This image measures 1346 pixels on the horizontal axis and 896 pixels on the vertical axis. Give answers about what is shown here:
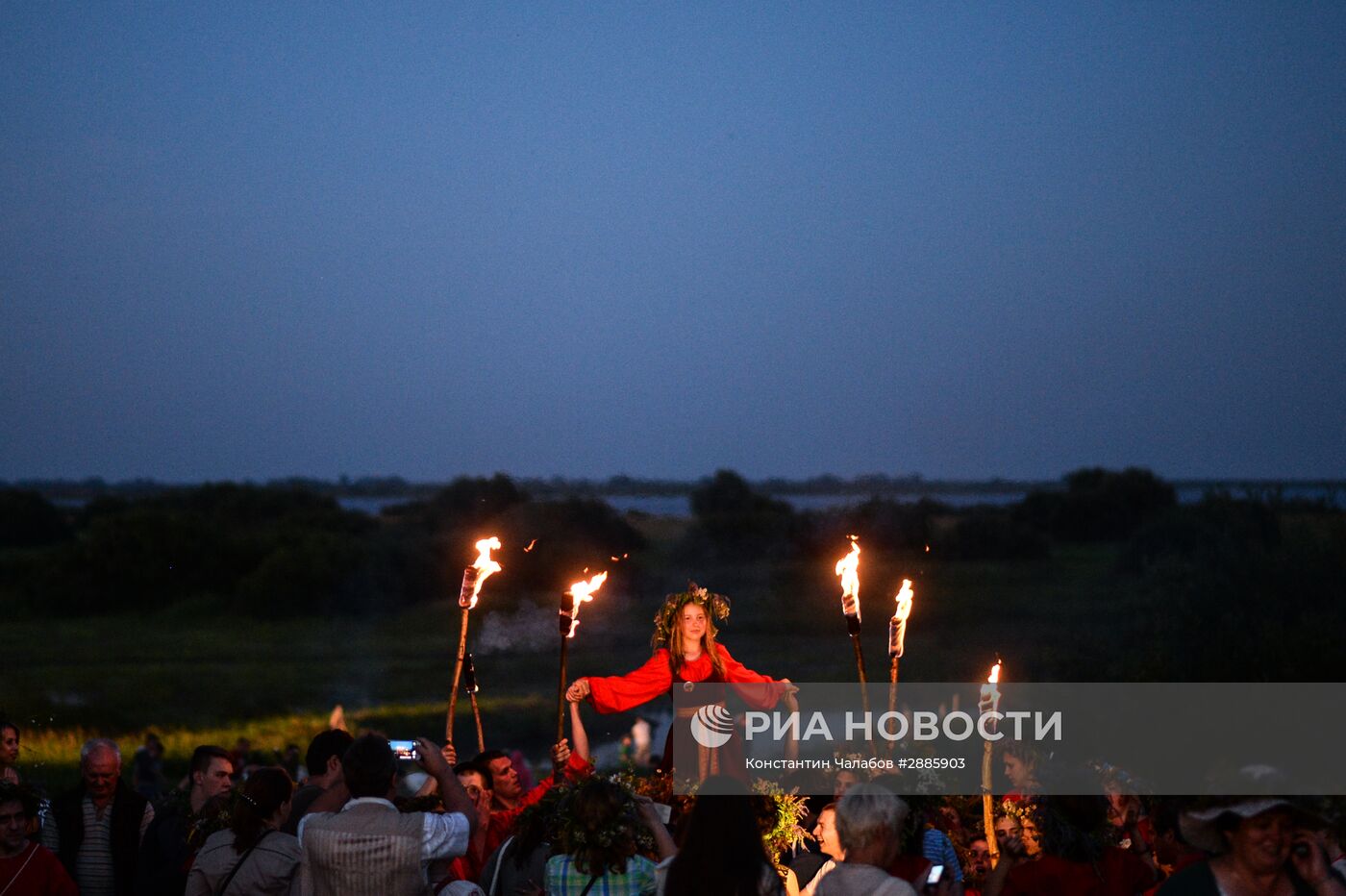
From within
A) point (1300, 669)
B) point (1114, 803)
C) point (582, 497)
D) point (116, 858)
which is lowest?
point (116, 858)

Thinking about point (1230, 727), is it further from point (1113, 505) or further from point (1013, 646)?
point (1113, 505)

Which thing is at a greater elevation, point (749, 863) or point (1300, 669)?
point (1300, 669)

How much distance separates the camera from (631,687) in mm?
8469

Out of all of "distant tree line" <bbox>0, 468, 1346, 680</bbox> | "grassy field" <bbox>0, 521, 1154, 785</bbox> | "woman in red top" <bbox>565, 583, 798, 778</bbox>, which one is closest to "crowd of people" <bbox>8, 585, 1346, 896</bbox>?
"woman in red top" <bbox>565, 583, 798, 778</bbox>

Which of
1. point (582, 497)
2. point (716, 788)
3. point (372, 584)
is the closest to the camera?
point (716, 788)

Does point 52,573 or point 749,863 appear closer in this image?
point 749,863

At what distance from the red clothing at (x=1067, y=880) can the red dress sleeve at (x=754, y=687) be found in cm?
300

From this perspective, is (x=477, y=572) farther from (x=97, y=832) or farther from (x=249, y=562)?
(x=249, y=562)

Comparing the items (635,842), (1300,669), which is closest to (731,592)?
(1300,669)

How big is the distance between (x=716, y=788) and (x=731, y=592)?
34024mm

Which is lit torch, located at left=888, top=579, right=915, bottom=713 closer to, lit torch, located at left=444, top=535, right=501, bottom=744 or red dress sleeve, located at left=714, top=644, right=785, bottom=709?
red dress sleeve, located at left=714, top=644, right=785, bottom=709

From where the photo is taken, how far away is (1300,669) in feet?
101

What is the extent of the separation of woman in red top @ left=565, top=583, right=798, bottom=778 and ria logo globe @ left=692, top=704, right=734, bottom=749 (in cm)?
5

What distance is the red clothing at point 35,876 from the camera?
6.05 m
